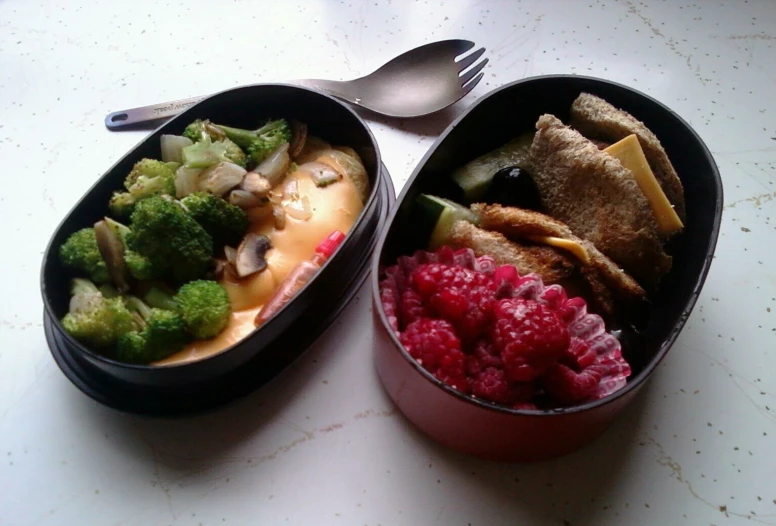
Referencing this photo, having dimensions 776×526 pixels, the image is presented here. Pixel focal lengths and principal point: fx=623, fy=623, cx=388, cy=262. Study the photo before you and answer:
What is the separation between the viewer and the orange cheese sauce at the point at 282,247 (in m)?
0.89

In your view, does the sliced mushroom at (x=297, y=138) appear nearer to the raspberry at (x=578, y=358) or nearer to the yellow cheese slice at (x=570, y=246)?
the yellow cheese slice at (x=570, y=246)

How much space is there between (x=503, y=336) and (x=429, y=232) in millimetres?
265

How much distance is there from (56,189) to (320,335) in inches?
24.4

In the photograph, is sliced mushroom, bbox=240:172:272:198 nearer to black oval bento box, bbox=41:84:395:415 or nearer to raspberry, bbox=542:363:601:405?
black oval bento box, bbox=41:84:395:415

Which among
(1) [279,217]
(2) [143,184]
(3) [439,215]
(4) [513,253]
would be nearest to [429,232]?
(3) [439,215]

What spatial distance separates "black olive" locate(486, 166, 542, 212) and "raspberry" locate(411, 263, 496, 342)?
0.74 ft

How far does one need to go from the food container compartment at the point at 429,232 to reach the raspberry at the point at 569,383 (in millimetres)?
34

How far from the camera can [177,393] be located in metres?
0.86

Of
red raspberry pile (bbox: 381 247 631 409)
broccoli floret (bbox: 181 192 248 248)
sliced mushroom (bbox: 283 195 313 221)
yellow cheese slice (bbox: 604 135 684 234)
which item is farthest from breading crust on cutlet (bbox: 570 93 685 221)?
broccoli floret (bbox: 181 192 248 248)

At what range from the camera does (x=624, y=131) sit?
1001mm

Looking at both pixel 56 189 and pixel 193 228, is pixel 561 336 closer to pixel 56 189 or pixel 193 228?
pixel 193 228

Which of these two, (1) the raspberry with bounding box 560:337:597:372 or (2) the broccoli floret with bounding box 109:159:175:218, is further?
(2) the broccoli floret with bounding box 109:159:175:218

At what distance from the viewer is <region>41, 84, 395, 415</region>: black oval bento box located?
2.75 feet

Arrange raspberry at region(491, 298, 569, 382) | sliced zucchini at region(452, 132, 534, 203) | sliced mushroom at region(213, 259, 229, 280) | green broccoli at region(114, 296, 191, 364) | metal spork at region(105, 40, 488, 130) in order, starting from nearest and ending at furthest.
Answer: raspberry at region(491, 298, 569, 382), green broccoli at region(114, 296, 191, 364), sliced mushroom at region(213, 259, 229, 280), sliced zucchini at region(452, 132, 534, 203), metal spork at region(105, 40, 488, 130)
